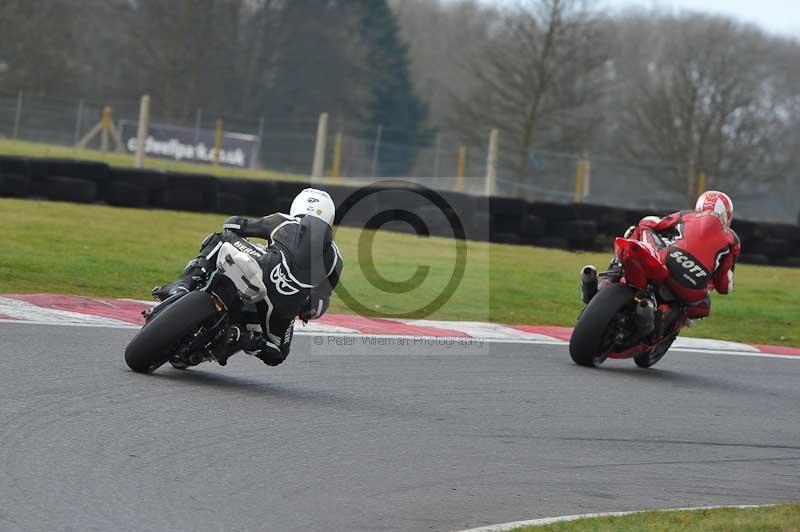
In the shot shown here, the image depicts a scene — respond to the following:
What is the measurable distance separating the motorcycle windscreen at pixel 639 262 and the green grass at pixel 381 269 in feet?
11.3

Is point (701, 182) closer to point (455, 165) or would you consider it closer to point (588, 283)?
point (455, 165)

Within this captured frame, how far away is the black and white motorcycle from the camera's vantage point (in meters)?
7.12

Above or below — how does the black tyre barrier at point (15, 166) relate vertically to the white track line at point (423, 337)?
above

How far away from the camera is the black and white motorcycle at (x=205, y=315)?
281 inches

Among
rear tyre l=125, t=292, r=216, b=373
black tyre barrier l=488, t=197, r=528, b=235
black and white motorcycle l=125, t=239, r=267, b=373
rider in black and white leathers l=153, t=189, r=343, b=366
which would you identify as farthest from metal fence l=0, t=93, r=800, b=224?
rear tyre l=125, t=292, r=216, b=373

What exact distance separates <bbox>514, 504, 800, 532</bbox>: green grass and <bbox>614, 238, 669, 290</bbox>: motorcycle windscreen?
3860 mm

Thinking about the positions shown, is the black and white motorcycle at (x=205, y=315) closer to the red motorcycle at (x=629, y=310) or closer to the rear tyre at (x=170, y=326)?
the rear tyre at (x=170, y=326)

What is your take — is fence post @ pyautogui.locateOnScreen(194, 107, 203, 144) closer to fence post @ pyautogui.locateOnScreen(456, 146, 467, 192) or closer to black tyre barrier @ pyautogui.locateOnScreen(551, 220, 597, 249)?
fence post @ pyautogui.locateOnScreen(456, 146, 467, 192)

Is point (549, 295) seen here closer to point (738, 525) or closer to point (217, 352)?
point (217, 352)

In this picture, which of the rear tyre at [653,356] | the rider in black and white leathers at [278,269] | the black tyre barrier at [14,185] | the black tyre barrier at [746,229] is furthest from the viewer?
the black tyre barrier at [746,229]

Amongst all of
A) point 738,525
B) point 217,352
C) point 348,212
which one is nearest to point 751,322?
point 348,212

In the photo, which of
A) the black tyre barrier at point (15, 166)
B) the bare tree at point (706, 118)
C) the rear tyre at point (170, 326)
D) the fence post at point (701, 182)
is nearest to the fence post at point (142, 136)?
the black tyre barrier at point (15, 166)

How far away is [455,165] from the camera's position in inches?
1142

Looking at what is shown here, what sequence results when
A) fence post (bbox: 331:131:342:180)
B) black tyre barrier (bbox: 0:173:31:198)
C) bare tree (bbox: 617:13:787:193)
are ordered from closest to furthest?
black tyre barrier (bbox: 0:173:31:198) < fence post (bbox: 331:131:342:180) < bare tree (bbox: 617:13:787:193)
